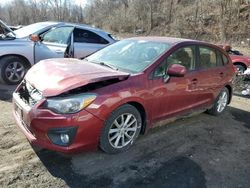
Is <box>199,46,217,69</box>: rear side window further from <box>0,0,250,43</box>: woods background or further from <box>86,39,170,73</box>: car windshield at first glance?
<box>0,0,250,43</box>: woods background

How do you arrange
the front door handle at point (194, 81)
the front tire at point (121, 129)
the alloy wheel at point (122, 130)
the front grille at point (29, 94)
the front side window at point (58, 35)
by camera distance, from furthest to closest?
the front side window at point (58, 35)
the front door handle at point (194, 81)
the alloy wheel at point (122, 130)
the front tire at point (121, 129)
the front grille at point (29, 94)

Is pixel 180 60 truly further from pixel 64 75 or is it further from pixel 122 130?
pixel 64 75

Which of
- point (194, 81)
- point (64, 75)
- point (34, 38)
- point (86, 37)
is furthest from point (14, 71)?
point (194, 81)

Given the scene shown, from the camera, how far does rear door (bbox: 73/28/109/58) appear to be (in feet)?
27.7

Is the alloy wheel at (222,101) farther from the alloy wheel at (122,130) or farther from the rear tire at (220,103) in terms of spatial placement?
the alloy wheel at (122,130)

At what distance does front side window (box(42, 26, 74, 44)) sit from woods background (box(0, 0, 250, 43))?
15430mm

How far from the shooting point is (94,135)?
389 centimetres

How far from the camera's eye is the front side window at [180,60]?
4.69m

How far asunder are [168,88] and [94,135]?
1.45 metres

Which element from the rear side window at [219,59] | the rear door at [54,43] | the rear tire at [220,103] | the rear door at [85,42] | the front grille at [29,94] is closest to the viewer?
the front grille at [29,94]

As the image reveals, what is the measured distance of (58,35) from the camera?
8.31 metres

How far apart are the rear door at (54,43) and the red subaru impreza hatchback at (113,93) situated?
2.70 meters

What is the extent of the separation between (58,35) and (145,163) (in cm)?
516

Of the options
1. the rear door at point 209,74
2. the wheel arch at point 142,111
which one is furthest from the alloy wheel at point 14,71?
the rear door at point 209,74
